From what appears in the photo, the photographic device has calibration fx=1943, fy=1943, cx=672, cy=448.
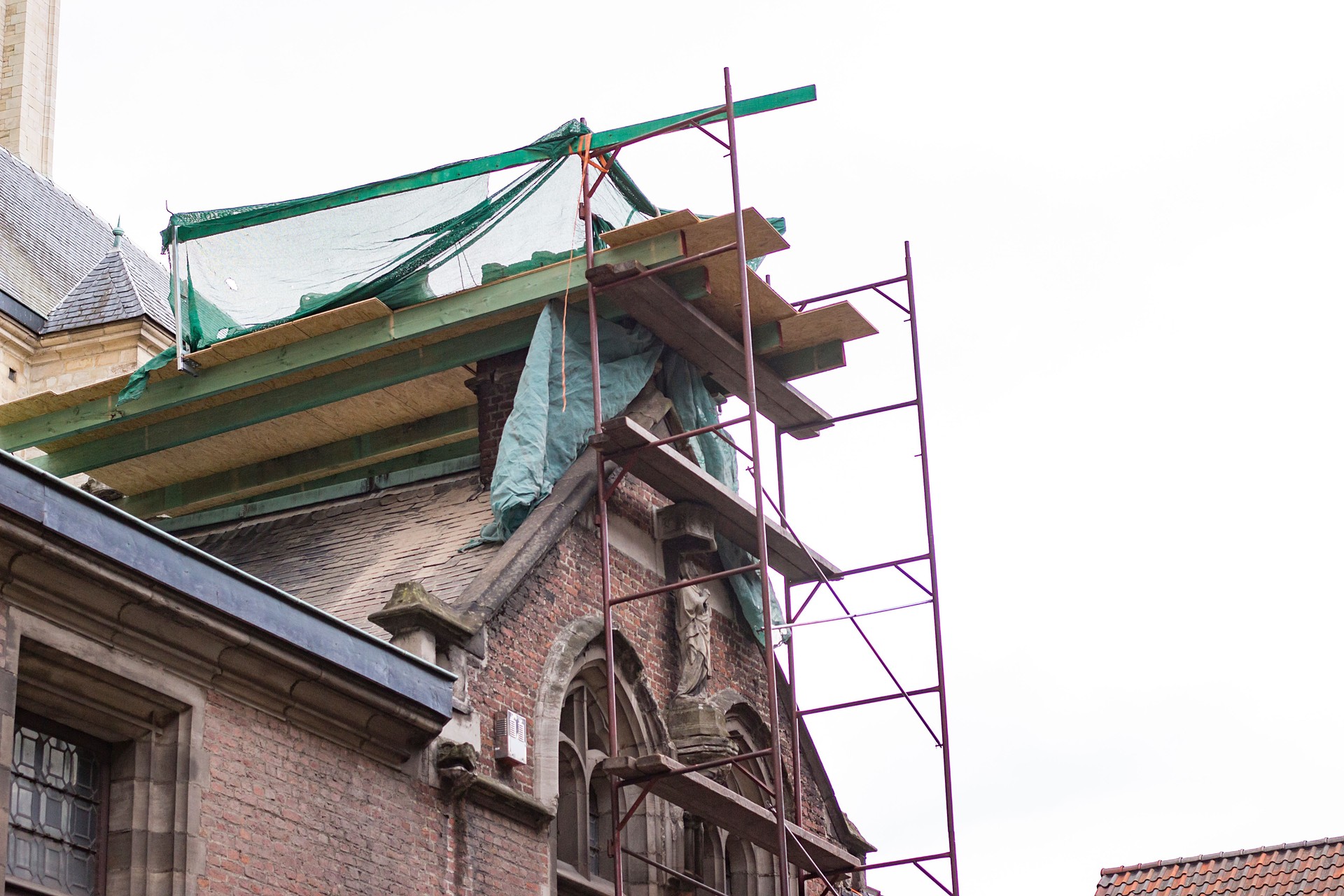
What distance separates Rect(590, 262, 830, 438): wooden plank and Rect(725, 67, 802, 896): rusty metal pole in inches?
14.6

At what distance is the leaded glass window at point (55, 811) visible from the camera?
10.9 metres

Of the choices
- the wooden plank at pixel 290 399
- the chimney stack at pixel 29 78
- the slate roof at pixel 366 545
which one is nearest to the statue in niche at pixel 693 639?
the slate roof at pixel 366 545

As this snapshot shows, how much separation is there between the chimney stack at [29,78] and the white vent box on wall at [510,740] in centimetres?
2552

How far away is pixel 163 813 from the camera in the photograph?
37.4 ft

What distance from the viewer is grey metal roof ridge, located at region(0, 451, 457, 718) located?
1066 cm

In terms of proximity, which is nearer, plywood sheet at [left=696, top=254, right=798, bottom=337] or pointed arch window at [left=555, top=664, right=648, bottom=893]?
pointed arch window at [left=555, top=664, right=648, bottom=893]

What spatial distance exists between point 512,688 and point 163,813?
3.65 meters

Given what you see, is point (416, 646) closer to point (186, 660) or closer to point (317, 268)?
point (186, 660)

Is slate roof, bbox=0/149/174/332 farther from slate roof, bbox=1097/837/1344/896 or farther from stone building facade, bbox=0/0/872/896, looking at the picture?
slate roof, bbox=1097/837/1344/896

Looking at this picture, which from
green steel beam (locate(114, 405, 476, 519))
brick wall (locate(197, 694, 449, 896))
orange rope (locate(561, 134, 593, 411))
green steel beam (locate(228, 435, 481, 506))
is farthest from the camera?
green steel beam (locate(114, 405, 476, 519))

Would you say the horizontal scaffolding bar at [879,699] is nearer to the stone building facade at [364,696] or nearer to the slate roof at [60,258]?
the stone building facade at [364,696]

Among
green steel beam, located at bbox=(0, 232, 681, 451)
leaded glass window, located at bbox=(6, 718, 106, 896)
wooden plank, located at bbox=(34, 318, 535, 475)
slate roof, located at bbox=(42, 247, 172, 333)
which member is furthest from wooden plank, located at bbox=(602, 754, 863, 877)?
slate roof, located at bbox=(42, 247, 172, 333)

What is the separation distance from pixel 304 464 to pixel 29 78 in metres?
22.2

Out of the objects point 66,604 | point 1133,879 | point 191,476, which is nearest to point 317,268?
point 191,476
